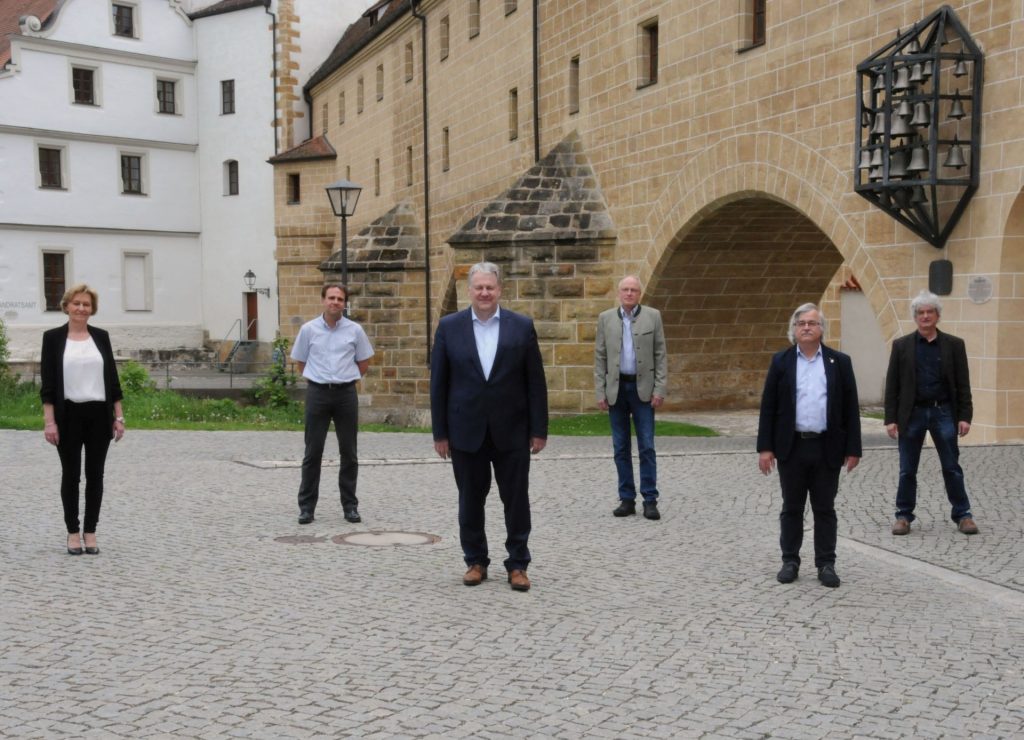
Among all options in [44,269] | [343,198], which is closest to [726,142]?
[343,198]

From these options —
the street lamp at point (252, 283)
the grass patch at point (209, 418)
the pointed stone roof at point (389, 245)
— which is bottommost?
the grass patch at point (209, 418)

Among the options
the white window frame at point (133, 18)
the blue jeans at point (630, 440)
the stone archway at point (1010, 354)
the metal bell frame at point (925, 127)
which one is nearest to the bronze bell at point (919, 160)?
the metal bell frame at point (925, 127)

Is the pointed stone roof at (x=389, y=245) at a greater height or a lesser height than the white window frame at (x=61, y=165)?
lesser

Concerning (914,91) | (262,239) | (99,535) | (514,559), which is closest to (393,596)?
(514,559)

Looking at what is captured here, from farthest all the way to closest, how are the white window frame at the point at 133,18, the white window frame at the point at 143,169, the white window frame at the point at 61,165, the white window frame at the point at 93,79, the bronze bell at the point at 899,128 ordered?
the white window frame at the point at 143,169, the white window frame at the point at 133,18, the white window frame at the point at 93,79, the white window frame at the point at 61,165, the bronze bell at the point at 899,128

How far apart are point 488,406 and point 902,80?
8.16 meters

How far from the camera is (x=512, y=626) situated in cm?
605

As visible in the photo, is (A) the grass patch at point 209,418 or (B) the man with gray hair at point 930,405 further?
(A) the grass patch at point 209,418

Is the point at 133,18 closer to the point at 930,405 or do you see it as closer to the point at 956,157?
the point at 956,157

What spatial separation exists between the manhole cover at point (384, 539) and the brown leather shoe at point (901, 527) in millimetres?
3078

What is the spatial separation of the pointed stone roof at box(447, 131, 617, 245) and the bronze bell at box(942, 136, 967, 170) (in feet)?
27.7

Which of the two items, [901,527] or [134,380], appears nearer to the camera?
[901,527]

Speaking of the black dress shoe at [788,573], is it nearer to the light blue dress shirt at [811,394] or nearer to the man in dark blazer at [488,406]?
the light blue dress shirt at [811,394]

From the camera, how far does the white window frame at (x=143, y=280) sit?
46156 millimetres
